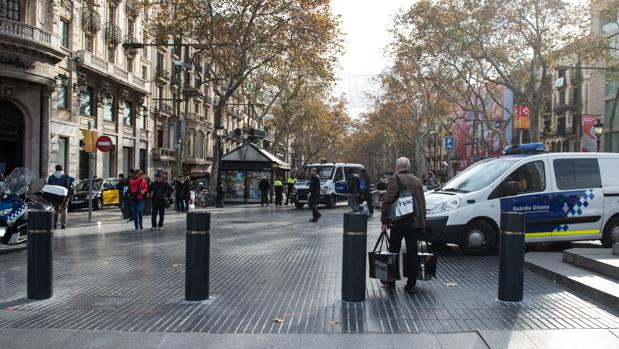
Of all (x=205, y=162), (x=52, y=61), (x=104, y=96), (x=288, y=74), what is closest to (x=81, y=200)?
(x=52, y=61)

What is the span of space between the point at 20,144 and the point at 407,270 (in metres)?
25.4

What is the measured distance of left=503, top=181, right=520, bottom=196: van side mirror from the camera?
32.4 feet

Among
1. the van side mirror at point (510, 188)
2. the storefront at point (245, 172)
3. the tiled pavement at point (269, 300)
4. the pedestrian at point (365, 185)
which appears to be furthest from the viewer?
the storefront at point (245, 172)

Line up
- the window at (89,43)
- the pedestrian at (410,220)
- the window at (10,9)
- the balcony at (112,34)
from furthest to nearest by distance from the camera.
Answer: the balcony at (112,34), the window at (89,43), the window at (10,9), the pedestrian at (410,220)

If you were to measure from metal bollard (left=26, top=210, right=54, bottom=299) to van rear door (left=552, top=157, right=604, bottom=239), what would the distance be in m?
8.27

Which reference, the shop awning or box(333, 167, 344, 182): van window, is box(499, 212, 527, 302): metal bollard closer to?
box(333, 167, 344, 182): van window

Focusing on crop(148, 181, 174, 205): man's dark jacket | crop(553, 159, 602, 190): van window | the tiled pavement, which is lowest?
the tiled pavement

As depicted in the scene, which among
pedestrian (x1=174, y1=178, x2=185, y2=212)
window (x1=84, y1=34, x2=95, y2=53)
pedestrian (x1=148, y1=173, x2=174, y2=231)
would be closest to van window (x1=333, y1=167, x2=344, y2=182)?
pedestrian (x1=174, y1=178, x2=185, y2=212)

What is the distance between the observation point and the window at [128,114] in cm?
3766

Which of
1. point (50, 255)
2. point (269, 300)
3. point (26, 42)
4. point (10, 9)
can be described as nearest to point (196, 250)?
point (269, 300)

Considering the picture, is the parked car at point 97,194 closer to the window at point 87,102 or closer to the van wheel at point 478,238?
the window at point 87,102

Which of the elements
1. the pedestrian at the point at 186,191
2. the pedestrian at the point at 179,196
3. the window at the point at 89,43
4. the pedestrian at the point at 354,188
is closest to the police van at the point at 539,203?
the pedestrian at the point at 354,188

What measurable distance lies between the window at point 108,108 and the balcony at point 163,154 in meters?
7.83

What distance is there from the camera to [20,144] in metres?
27.2
